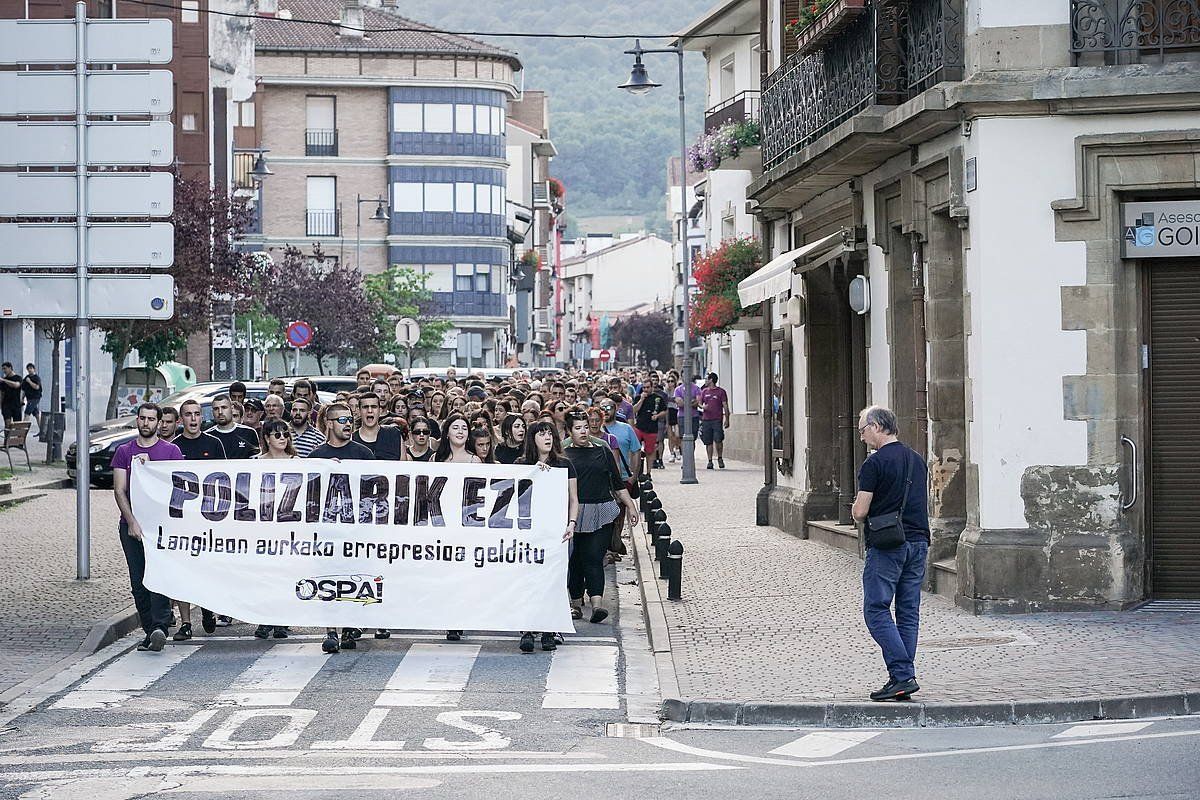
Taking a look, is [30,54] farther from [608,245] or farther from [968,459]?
[608,245]

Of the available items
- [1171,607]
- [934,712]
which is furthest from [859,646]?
[1171,607]

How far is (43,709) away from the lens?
35.7 feet

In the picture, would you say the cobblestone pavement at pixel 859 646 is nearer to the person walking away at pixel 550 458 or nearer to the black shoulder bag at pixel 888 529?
the black shoulder bag at pixel 888 529

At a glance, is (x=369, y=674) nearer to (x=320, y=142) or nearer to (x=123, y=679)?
(x=123, y=679)

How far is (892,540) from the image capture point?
10688mm

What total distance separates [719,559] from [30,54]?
8131mm

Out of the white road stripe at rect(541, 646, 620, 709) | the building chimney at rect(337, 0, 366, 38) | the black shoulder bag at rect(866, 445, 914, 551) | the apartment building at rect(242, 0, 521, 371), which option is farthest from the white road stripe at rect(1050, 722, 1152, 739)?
the building chimney at rect(337, 0, 366, 38)

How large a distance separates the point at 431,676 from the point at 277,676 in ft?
3.19

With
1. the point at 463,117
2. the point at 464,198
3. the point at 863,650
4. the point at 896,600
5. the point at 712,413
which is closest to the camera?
the point at 896,600

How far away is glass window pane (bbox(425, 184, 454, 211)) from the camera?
274 feet

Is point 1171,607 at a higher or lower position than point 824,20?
lower

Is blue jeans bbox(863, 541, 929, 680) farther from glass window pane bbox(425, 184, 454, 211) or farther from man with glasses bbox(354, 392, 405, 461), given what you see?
glass window pane bbox(425, 184, 454, 211)

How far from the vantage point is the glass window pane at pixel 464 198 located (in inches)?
3305

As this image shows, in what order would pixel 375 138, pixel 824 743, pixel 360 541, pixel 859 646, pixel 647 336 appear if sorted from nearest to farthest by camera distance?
1. pixel 824 743
2. pixel 859 646
3. pixel 360 541
4. pixel 375 138
5. pixel 647 336
